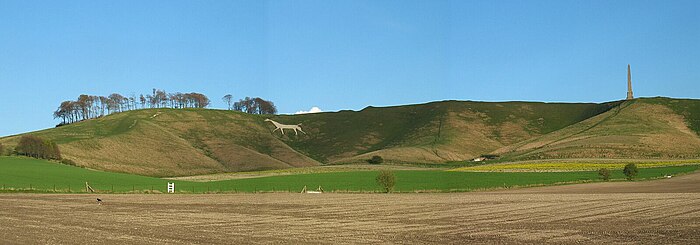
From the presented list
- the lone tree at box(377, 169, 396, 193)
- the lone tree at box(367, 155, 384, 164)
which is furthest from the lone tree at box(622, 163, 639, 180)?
the lone tree at box(367, 155, 384, 164)

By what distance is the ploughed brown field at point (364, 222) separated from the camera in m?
25.4

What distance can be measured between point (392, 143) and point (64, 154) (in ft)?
293

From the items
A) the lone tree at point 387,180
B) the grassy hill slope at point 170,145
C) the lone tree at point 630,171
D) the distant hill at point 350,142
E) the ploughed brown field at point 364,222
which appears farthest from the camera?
the distant hill at point 350,142

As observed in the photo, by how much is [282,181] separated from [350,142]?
364 ft

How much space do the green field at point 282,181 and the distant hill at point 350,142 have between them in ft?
97.1

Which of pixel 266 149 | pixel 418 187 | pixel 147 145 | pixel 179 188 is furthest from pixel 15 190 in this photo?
pixel 266 149

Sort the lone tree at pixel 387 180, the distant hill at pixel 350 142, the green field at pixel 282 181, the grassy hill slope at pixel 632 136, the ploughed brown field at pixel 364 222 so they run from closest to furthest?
the ploughed brown field at pixel 364 222, the lone tree at pixel 387 180, the green field at pixel 282 181, the grassy hill slope at pixel 632 136, the distant hill at pixel 350 142

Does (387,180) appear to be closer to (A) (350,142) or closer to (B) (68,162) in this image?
(B) (68,162)

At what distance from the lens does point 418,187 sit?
7150 cm

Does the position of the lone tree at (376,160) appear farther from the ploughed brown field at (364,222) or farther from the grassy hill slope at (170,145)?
the ploughed brown field at (364,222)

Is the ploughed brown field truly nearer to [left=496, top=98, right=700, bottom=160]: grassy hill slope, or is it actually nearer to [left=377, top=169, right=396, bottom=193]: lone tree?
[left=377, top=169, right=396, bottom=193]: lone tree

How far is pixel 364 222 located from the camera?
32.8 m

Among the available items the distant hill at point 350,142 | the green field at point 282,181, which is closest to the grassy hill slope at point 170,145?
the distant hill at point 350,142

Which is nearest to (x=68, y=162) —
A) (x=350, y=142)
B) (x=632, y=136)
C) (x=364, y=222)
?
(x=364, y=222)
